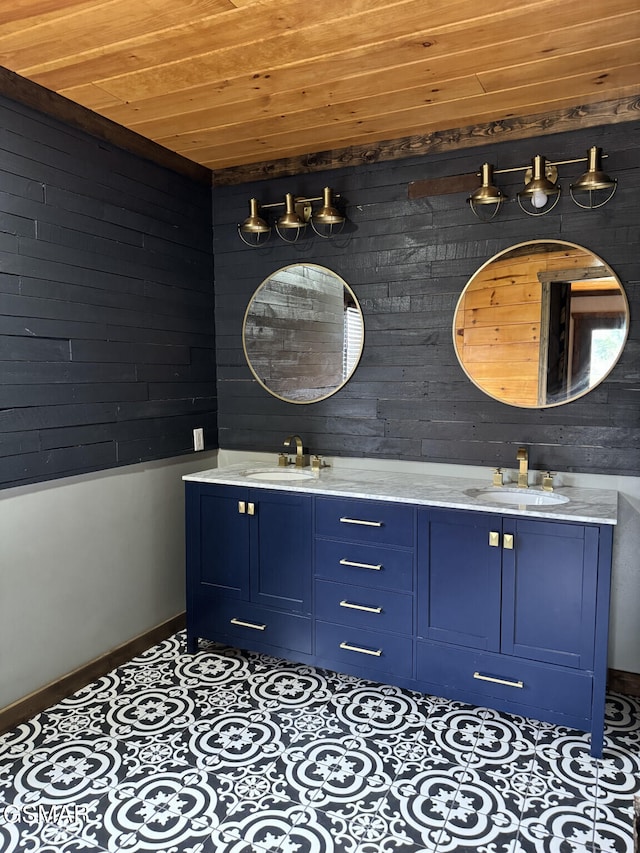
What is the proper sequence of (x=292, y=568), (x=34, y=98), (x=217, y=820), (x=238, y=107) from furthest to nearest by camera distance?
(x=292, y=568) → (x=238, y=107) → (x=34, y=98) → (x=217, y=820)

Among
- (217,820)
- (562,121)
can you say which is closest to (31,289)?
(217,820)

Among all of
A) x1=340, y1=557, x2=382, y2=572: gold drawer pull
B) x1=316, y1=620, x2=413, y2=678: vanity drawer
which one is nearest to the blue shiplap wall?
x1=340, y1=557, x2=382, y2=572: gold drawer pull

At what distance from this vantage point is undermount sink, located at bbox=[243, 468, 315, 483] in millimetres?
3150

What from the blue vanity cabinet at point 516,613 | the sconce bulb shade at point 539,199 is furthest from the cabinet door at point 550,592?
the sconce bulb shade at point 539,199

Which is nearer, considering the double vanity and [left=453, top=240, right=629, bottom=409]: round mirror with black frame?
the double vanity

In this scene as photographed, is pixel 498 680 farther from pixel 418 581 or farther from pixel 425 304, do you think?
pixel 425 304

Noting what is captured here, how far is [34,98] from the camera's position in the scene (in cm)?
236

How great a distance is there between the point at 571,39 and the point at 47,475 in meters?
2.45

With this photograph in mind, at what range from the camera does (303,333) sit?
10.7 ft

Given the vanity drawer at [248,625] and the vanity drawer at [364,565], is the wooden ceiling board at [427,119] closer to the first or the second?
the vanity drawer at [364,565]

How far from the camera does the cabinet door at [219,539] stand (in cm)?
283

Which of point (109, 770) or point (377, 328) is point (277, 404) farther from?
point (109, 770)

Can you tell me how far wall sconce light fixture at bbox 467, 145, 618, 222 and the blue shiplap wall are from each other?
1491mm

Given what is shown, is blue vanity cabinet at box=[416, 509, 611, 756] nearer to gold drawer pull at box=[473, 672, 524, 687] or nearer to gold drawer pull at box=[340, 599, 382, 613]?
gold drawer pull at box=[473, 672, 524, 687]
